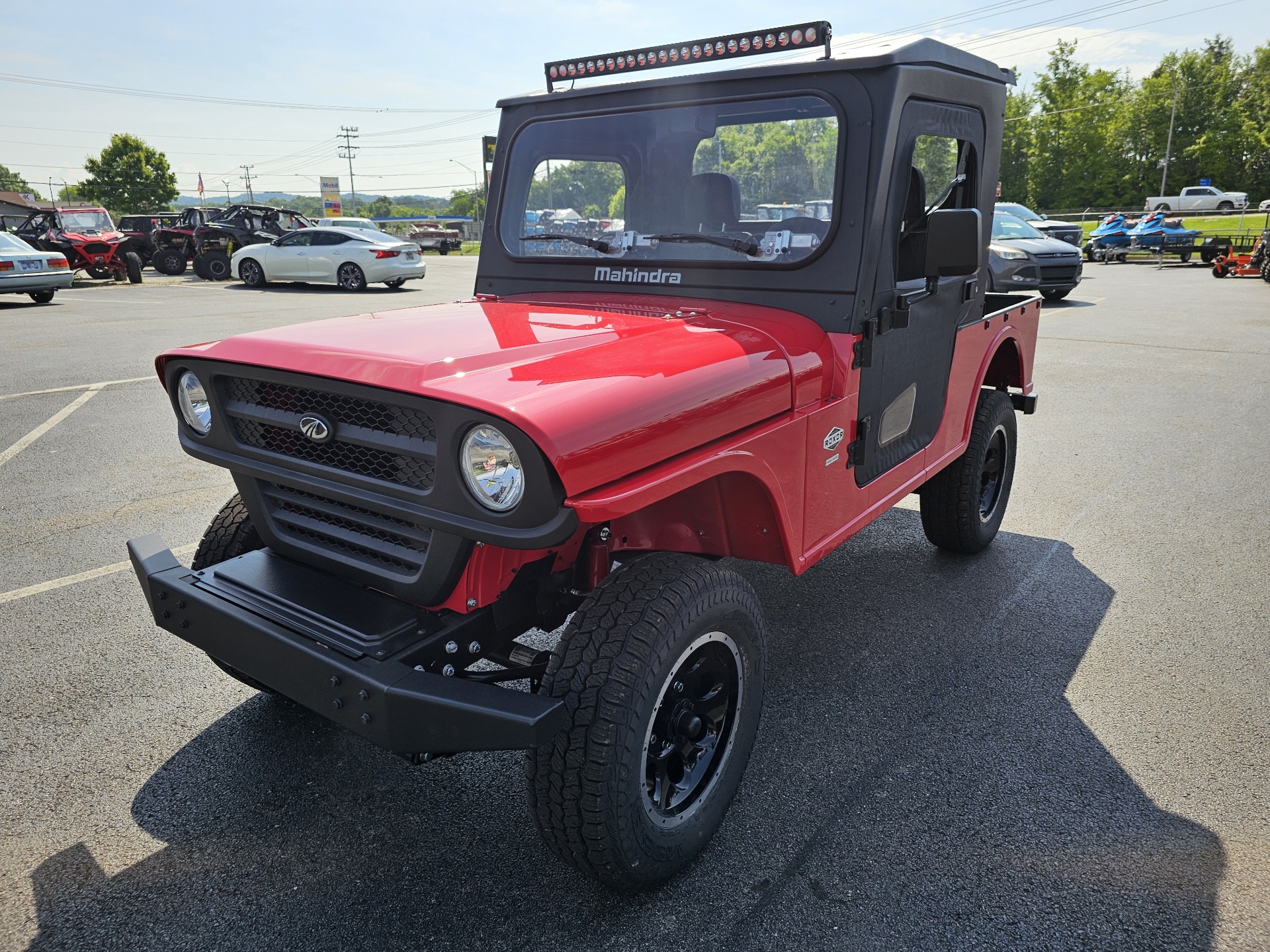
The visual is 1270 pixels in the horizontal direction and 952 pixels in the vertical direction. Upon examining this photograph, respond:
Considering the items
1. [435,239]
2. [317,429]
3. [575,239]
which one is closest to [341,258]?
[575,239]

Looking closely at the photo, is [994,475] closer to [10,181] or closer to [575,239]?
[575,239]

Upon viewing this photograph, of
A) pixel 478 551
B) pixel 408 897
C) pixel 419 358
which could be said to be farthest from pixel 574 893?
pixel 419 358

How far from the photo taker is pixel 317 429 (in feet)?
7.27

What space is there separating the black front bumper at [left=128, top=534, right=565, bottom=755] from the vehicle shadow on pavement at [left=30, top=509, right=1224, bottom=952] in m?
0.59

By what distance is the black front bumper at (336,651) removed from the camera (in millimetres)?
1944

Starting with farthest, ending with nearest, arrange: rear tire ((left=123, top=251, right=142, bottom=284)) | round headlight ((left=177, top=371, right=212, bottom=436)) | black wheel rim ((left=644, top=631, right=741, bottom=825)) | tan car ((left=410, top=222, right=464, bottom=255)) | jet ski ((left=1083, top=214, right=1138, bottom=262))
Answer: tan car ((left=410, top=222, right=464, bottom=255)) → jet ski ((left=1083, top=214, right=1138, bottom=262)) → rear tire ((left=123, top=251, right=142, bottom=284)) → round headlight ((left=177, top=371, right=212, bottom=436)) → black wheel rim ((left=644, top=631, right=741, bottom=825))

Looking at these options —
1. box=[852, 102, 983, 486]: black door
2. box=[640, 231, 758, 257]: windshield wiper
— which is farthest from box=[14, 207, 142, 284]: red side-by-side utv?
box=[852, 102, 983, 486]: black door

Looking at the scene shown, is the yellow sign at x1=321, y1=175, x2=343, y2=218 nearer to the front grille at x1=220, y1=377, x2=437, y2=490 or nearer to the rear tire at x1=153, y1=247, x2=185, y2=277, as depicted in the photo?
the rear tire at x1=153, y1=247, x2=185, y2=277

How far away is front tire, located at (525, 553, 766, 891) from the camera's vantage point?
81.3 inches

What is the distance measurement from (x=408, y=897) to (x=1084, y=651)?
2.86m

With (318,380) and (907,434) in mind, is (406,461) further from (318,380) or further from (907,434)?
(907,434)

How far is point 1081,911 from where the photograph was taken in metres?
2.29

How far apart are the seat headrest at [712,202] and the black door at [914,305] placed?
1.86 feet

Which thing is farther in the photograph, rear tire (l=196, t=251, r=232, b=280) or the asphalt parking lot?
rear tire (l=196, t=251, r=232, b=280)
